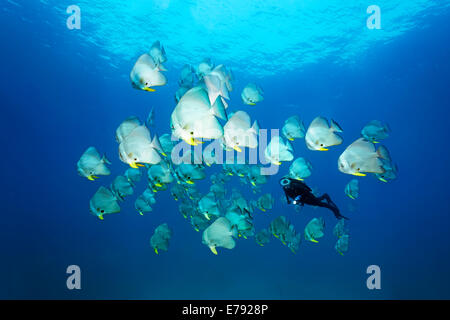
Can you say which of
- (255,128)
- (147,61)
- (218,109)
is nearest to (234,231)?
(255,128)

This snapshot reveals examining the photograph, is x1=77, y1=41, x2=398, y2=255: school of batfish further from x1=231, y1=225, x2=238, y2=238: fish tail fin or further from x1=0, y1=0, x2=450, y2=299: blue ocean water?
x1=0, y1=0, x2=450, y2=299: blue ocean water

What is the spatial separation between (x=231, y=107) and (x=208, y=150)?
1136 inches

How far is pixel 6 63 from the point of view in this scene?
88.3ft

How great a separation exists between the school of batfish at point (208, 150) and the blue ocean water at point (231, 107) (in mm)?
15866

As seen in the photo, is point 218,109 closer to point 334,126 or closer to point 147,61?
point 147,61

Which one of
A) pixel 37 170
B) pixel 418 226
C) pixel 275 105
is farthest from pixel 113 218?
pixel 418 226

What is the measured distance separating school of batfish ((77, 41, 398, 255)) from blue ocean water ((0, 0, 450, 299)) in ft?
52.1

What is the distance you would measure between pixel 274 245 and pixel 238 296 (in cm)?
791

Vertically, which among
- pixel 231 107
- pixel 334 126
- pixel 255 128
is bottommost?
pixel 334 126

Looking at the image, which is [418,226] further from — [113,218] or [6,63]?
[6,63]

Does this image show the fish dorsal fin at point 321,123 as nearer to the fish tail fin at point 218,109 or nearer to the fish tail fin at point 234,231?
the fish tail fin at point 218,109

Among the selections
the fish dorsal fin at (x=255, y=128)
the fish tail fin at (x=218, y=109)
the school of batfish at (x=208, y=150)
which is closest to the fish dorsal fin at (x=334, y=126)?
the school of batfish at (x=208, y=150)

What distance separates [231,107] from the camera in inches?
1334

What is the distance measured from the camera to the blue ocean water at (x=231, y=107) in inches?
792
